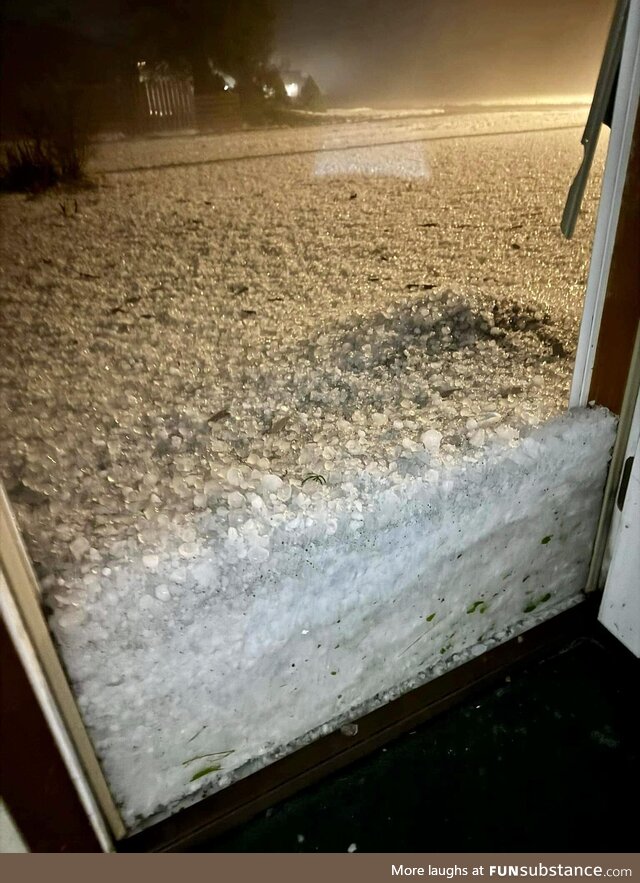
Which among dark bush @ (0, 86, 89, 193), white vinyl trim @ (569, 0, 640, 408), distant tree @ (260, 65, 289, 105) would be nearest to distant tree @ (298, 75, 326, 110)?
distant tree @ (260, 65, 289, 105)

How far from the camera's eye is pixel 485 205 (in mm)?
1562

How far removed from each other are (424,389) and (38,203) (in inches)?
39.5

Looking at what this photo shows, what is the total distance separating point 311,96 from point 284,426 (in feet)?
2.29

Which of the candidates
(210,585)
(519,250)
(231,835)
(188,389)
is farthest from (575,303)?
(231,835)

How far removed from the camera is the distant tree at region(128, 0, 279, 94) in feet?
3.08

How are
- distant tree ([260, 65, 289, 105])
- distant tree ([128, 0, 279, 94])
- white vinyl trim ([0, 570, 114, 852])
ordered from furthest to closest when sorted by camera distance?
distant tree ([260, 65, 289, 105]) < distant tree ([128, 0, 279, 94]) < white vinyl trim ([0, 570, 114, 852])

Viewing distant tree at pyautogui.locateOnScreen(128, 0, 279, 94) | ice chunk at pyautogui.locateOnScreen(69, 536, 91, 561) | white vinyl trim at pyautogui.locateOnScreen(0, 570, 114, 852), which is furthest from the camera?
distant tree at pyautogui.locateOnScreen(128, 0, 279, 94)

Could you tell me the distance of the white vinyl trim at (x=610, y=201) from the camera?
0.66 m

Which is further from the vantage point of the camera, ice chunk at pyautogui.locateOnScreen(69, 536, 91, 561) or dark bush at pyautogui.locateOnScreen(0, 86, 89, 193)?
dark bush at pyautogui.locateOnScreen(0, 86, 89, 193)

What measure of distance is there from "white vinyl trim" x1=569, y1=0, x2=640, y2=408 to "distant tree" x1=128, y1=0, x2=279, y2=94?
0.63 metres

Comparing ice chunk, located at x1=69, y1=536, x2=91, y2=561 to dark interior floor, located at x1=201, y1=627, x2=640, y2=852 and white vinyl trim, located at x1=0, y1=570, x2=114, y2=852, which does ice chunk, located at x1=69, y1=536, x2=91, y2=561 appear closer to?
white vinyl trim, located at x1=0, y1=570, x2=114, y2=852

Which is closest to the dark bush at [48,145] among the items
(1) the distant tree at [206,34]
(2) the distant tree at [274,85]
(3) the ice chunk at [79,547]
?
(1) the distant tree at [206,34]

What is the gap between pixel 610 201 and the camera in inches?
29.4

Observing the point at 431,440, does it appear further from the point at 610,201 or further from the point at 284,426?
the point at 610,201
